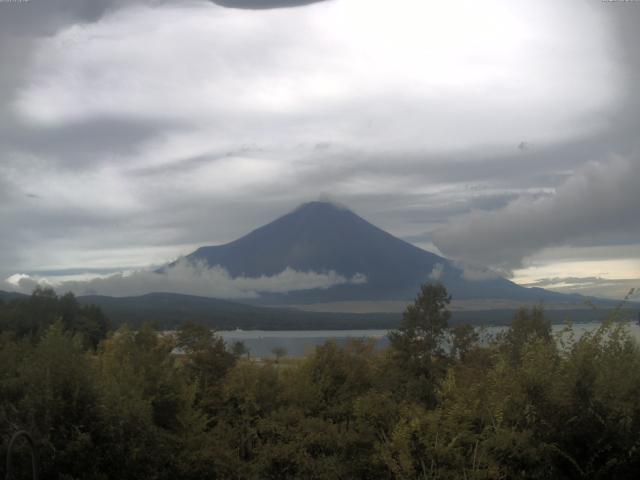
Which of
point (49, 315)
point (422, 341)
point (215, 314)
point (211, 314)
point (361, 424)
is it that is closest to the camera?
point (361, 424)

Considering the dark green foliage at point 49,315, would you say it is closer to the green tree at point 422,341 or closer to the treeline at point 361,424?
the green tree at point 422,341

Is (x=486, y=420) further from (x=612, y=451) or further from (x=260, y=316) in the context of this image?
(x=260, y=316)

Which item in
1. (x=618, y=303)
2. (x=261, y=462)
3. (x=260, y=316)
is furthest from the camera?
(x=260, y=316)

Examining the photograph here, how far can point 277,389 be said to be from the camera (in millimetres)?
18281

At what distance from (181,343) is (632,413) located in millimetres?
15138

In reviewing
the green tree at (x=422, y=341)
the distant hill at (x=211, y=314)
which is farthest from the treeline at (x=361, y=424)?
the distant hill at (x=211, y=314)

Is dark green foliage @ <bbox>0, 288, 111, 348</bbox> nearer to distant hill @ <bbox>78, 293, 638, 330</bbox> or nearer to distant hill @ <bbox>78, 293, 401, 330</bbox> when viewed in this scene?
distant hill @ <bbox>78, 293, 638, 330</bbox>

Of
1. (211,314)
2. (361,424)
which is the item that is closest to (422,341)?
(361,424)

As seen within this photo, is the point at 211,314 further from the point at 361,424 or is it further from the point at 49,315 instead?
the point at 361,424

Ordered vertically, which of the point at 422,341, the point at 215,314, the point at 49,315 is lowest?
the point at 215,314

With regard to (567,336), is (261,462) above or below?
below

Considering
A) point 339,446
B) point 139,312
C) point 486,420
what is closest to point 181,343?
point 339,446

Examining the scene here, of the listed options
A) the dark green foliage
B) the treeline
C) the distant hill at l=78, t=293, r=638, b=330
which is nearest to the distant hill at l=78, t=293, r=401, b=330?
the distant hill at l=78, t=293, r=638, b=330

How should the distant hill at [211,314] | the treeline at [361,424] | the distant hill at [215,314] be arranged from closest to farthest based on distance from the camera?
1. the treeline at [361,424]
2. the distant hill at [215,314]
3. the distant hill at [211,314]
